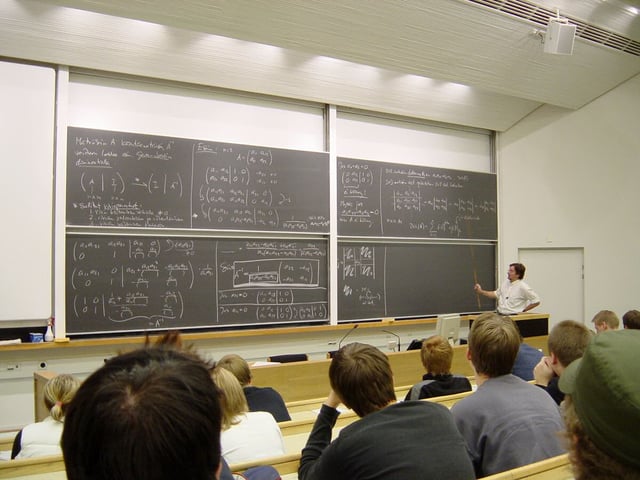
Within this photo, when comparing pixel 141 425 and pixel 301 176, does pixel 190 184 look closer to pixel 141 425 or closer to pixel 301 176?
pixel 301 176

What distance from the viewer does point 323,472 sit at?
1.47 m

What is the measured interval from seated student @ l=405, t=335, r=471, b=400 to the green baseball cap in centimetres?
221

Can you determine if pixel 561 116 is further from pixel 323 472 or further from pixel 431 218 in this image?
pixel 323 472

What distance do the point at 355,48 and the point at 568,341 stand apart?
383 cm

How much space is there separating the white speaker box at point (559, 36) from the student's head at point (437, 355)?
3671mm

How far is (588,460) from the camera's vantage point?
0.77 meters

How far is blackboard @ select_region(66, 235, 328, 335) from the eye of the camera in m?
4.86

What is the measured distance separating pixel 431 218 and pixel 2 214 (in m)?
5.05

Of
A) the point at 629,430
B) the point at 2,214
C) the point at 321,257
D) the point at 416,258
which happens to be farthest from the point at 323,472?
the point at 416,258

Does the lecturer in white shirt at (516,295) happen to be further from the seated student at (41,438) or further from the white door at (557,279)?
the seated student at (41,438)

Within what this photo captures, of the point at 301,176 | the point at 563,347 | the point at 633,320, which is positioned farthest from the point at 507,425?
the point at 301,176

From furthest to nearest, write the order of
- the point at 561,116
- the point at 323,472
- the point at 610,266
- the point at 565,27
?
the point at 561,116 → the point at 610,266 → the point at 565,27 → the point at 323,472

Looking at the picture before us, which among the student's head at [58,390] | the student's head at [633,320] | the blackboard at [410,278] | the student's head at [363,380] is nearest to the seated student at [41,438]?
the student's head at [58,390]

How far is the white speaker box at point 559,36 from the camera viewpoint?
504 centimetres
